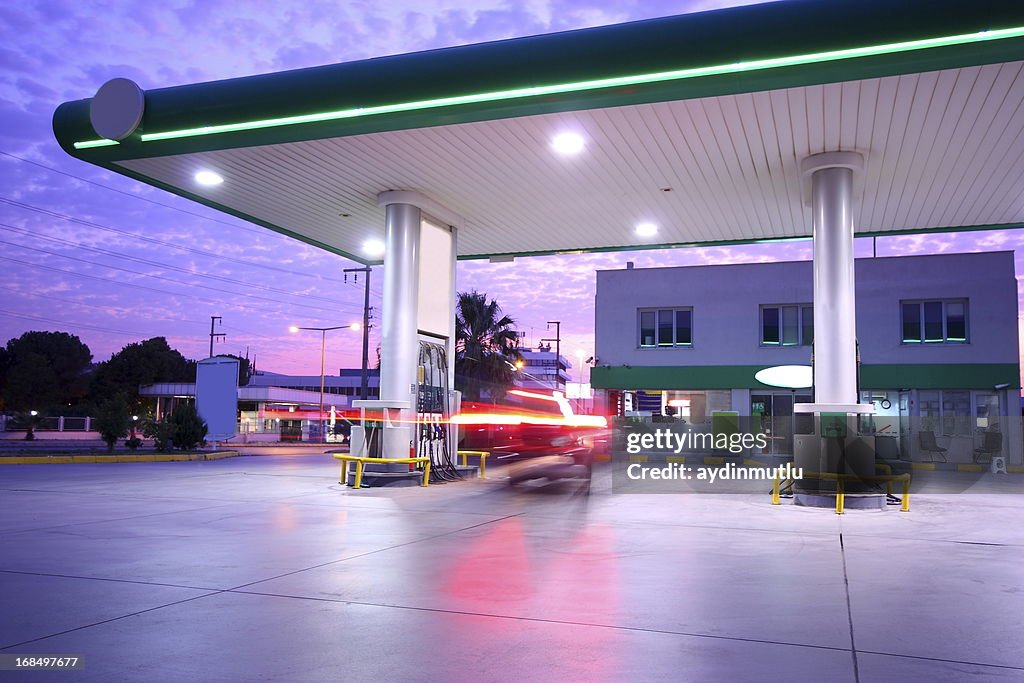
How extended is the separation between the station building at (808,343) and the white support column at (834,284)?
13037mm

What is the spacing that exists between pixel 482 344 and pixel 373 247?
22.4 meters

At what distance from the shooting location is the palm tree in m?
41.9

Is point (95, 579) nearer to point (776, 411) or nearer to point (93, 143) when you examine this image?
point (93, 143)

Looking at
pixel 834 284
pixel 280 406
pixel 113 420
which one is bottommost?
pixel 113 420

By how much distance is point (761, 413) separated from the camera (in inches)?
Result: 1178

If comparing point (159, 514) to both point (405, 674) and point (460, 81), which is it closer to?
point (460, 81)

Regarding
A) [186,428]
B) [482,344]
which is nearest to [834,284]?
[186,428]

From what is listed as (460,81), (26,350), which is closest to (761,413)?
(460,81)

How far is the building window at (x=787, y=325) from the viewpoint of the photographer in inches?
1172

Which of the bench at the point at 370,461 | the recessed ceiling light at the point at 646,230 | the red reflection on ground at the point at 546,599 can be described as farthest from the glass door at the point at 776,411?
the red reflection on ground at the point at 546,599

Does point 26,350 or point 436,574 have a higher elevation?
point 26,350

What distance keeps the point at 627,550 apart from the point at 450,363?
10.1m

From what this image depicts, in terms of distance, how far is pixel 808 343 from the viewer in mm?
29781

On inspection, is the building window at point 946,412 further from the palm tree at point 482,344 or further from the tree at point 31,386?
the tree at point 31,386
